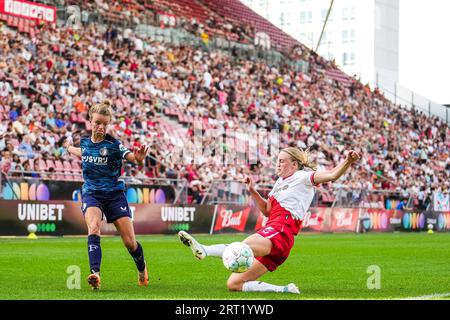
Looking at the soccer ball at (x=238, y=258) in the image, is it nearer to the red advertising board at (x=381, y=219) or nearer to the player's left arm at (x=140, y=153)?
the player's left arm at (x=140, y=153)

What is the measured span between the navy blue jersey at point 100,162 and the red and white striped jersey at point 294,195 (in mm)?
1966

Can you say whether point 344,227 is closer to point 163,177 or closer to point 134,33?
point 163,177

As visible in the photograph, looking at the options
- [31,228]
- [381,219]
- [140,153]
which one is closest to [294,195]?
[140,153]

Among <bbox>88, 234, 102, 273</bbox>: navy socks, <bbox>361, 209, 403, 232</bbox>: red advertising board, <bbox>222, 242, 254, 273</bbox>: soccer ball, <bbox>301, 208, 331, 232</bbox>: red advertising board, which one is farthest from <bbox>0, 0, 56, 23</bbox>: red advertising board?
<bbox>222, 242, 254, 273</bbox>: soccer ball

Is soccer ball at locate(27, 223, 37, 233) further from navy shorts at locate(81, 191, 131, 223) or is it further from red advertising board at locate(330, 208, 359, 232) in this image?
red advertising board at locate(330, 208, 359, 232)

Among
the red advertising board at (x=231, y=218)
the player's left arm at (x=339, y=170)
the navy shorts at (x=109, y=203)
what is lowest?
the red advertising board at (x=231, y=218)

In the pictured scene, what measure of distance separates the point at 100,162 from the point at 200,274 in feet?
11.2

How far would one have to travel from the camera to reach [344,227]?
37281 millimetres

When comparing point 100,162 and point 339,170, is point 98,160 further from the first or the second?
point 339,170

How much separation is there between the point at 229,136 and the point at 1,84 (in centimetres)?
1064

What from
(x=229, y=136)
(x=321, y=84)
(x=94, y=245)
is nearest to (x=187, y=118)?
(x=229, y=136)

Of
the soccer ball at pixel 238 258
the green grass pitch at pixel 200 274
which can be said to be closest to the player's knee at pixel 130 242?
the green grass pitch at pixel 200 274

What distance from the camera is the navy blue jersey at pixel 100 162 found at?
11.0 metres

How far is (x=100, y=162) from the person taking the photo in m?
11.0
